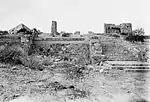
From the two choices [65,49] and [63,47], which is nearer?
[65,49]

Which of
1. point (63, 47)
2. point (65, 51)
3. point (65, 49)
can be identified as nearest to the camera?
point (65, 51)

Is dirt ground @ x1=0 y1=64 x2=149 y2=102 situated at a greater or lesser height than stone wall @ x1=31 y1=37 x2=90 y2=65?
lesser

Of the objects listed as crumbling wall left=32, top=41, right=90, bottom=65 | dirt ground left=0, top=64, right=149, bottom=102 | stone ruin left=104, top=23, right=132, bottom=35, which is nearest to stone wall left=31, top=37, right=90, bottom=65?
crumbling wall left=32, top=41, right=90, bottom=65

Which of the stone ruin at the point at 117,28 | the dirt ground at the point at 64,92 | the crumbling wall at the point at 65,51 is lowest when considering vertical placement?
the dirt ground at the point at 64,92

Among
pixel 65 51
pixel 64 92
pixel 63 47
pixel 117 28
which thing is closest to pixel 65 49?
pixel 65 51

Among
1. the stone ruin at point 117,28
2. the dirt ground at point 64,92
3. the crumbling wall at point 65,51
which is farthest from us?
the stone ruin at point 117,28

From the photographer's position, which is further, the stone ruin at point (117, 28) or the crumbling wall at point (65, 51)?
the stone ruin at point (117, 28)

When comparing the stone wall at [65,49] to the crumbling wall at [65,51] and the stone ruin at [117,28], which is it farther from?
the stone ruin at [117,28]

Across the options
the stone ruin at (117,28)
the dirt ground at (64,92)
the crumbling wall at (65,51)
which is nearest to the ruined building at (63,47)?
the crumbling wall at (65,51)

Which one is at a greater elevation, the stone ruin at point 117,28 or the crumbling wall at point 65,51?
the stone ruin at point 117,28

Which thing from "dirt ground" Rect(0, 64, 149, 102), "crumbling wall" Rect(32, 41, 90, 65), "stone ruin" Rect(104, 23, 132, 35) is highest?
"stone ruin" Rect(104, 23, 132, 35)

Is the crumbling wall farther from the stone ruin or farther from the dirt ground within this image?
the stone ruin

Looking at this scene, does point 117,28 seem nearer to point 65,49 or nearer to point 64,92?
point 65,49

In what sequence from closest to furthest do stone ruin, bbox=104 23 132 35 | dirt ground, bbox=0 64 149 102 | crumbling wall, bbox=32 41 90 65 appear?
dirt ground, bbox=0 64 149 102, crumbling wall, bbox=32 41 90 65, stone ruin, bbox=104 23 132 35
